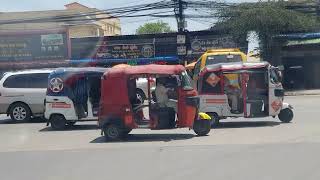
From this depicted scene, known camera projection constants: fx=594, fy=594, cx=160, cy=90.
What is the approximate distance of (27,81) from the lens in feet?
69.5

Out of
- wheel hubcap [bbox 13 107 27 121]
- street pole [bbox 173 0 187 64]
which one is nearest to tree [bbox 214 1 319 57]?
street pole [bbox 173 0 187 64]

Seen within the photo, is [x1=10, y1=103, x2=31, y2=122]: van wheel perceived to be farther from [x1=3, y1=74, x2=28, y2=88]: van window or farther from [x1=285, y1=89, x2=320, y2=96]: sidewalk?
[x1=285, y1=89, x2=320, y2=96]: sidewalk

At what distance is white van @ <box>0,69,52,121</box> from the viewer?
20.9 m

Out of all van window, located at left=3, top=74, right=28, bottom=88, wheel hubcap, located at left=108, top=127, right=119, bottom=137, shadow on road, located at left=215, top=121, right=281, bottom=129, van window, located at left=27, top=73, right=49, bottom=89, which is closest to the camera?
wheel hubcap, located at left=108, top=127, right=119, bottom=137

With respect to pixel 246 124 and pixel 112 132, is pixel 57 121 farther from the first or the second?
pixel 246 124

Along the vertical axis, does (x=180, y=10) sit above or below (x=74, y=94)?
above

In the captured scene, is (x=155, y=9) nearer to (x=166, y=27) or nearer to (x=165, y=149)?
(x=165, y=149)

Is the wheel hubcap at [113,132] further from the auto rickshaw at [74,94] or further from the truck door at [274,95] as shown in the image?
the truck door at [274,95]

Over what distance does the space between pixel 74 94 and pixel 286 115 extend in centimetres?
643

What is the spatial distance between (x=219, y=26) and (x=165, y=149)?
28.4 metres

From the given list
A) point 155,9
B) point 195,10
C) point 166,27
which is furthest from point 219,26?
point 166,27

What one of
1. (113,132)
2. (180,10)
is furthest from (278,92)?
(180,10)

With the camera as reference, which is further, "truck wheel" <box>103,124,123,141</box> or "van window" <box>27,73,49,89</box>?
"van window" <box>27,73,49,89</box>

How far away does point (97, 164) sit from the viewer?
35.6ft
